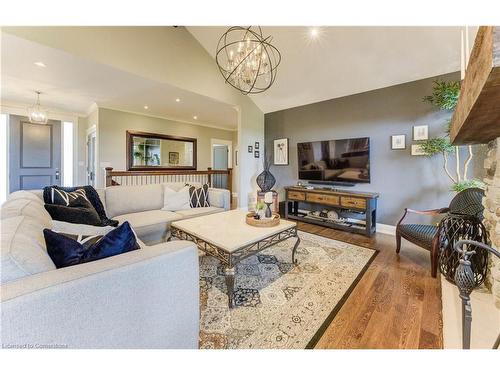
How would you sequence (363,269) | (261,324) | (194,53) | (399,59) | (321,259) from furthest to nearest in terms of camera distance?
(194,53) < (399,59) < (321,259) < (363,269) < (261,324)

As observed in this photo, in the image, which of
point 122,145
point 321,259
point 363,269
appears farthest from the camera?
point 122,145

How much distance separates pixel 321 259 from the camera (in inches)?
99.6

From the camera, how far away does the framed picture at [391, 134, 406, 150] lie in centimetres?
336

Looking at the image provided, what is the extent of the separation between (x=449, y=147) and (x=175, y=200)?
391 cm

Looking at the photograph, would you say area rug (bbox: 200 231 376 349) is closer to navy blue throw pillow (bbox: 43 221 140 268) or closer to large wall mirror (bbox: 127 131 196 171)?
navy blue throw pillow (bbox: 43 221 140 268)

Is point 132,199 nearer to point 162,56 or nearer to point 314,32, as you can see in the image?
point 162,56

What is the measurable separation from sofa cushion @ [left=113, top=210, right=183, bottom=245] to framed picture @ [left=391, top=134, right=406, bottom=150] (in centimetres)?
354

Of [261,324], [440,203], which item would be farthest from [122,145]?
[440,203]

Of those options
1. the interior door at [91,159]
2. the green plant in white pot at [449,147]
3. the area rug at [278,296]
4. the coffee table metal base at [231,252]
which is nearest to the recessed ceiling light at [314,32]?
the green plant in white pot at [449,147]

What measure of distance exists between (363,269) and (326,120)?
3027 millimetres

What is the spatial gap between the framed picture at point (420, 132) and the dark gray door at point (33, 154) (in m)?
7.26

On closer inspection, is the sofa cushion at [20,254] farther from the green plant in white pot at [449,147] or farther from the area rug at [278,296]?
the green plant in white pot at [449,147]
